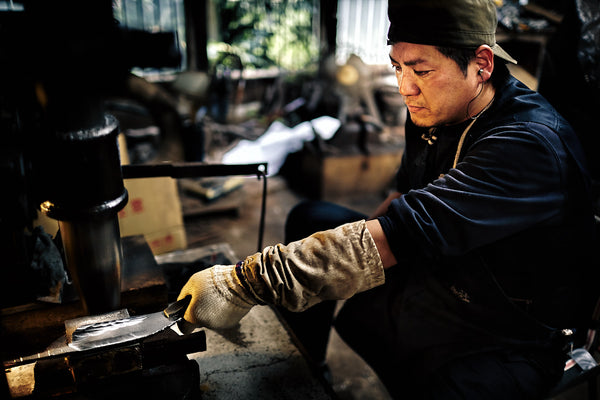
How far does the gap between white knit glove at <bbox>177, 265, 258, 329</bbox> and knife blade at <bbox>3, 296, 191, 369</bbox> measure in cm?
8

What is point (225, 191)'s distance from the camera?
491cm

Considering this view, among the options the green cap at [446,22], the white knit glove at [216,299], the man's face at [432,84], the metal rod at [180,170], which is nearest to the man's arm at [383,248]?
the white knit glove at [216,299]

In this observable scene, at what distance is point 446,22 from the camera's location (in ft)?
4.91

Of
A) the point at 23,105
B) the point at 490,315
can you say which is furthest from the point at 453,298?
the point at 23,105

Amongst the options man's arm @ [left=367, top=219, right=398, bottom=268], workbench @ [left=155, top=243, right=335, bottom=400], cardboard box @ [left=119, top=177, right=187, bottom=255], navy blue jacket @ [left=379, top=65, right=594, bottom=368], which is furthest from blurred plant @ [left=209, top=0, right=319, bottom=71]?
man's arm @ [left=367, top=219, right=398, bottom=268]

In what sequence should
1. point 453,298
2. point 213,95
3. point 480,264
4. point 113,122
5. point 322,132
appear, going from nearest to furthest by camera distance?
point 113,122 < point 480,264 < point 453,298 < point 322,132 < point 213,95

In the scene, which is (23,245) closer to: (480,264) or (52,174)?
(52,174)

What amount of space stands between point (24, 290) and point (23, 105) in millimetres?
846

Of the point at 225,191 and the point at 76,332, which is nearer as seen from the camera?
the point at 76,332

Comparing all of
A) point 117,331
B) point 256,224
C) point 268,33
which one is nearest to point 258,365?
point 117,331

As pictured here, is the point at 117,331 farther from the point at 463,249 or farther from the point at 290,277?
the point at 463,249

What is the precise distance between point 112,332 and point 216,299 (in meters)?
0.31

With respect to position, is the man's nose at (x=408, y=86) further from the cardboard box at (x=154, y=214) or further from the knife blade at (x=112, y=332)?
Answer: the cardboard box at (x=154, y=214)

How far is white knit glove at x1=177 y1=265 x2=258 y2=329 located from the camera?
140 cm
